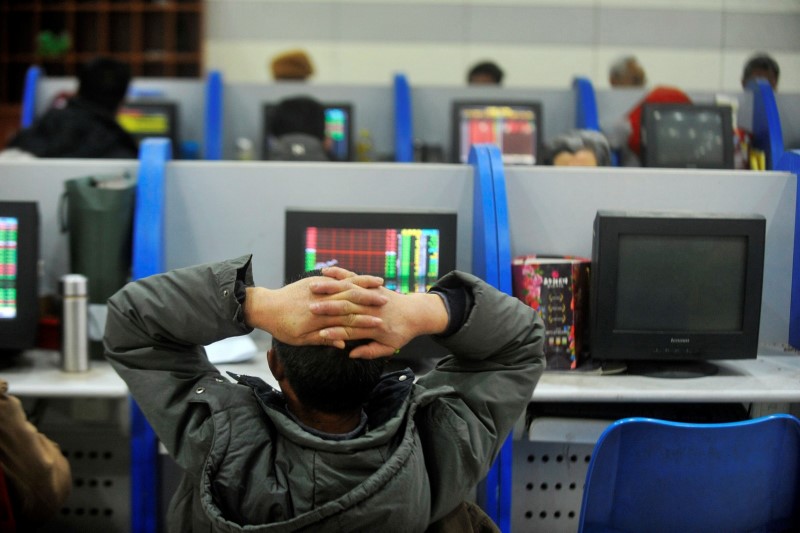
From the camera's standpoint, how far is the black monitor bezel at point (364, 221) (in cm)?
220

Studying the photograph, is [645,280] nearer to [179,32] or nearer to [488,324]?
[488,324]

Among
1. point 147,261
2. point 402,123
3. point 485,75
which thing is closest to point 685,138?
point 402,123

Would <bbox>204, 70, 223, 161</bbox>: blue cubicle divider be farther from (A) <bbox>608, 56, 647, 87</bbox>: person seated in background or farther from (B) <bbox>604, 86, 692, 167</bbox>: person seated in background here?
(A) <bbox>608, 56, 647, 87</bbox>: person seated in background

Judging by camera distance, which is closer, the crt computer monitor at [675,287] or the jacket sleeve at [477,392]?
the jacket sleeve at [477,392]

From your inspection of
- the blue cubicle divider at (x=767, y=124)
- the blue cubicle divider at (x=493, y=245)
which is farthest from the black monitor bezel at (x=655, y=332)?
the blue cubicle divider at (x=767, y=124)

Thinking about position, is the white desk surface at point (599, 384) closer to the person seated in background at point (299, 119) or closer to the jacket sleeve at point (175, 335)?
the jacket sleeve at point (175, 335)

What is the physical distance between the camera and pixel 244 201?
241 cm

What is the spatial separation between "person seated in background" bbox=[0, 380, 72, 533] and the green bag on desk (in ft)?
1.72

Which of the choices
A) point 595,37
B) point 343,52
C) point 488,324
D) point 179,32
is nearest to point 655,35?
point 595,37

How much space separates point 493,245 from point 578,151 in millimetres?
964

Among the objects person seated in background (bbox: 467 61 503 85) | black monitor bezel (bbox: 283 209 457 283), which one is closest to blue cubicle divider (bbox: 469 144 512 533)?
black monitor bezel (bbox: 283 209 457 283)

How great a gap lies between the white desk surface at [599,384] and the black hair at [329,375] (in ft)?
2.68

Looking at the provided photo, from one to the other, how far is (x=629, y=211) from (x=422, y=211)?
0.53 metres

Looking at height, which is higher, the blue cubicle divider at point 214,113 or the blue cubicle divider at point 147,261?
the blue cubicle divider at point 214,113
